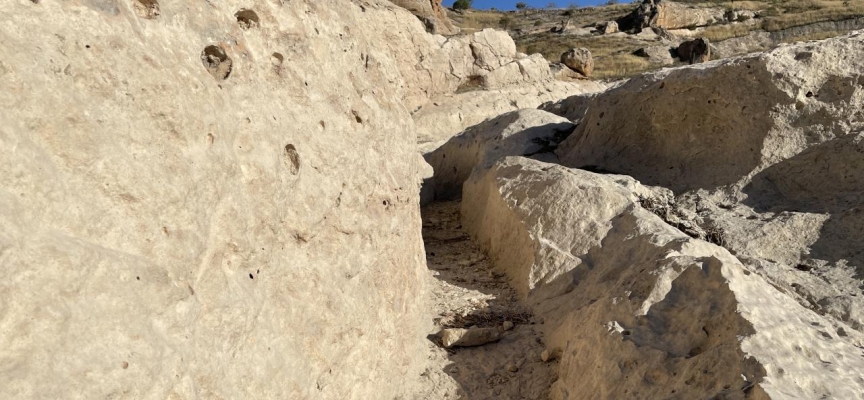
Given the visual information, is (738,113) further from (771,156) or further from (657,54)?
(657,54)

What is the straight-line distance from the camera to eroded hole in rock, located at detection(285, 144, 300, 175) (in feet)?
10.2

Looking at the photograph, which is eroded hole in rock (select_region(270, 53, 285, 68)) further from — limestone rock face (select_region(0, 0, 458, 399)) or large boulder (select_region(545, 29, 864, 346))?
large boulder (select_region(545, 29, 864, 346))

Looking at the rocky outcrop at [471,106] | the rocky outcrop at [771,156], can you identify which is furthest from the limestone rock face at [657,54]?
the rocky outcrop at [771,156]

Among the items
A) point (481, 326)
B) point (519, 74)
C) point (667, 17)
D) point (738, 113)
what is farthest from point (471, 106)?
point (667, 17)

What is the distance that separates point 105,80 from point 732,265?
2975 mm

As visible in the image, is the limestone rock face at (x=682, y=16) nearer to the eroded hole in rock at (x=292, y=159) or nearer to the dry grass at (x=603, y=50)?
the dry grass at (x=603, y=50)

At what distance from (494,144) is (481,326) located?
3446 mm

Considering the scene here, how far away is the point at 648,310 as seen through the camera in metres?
3.42

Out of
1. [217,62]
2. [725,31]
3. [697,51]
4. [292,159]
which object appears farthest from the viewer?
[725,31]

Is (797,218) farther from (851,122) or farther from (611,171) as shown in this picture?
(611,171)

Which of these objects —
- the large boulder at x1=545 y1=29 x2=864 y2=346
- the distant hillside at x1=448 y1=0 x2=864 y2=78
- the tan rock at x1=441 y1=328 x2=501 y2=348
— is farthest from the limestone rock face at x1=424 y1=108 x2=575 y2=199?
the distant hillside at x1=448 y1=0 x2=864 y2=78

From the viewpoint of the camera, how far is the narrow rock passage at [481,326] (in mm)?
4012

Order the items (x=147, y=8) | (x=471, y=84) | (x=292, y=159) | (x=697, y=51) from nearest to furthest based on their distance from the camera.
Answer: (x=147, y=8)
(x=292, y=159)
(x=471, y=84)
(x=697, y=51)

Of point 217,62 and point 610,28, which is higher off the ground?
point 610,28
